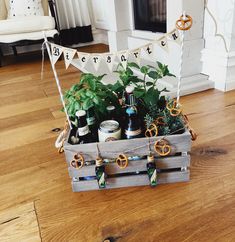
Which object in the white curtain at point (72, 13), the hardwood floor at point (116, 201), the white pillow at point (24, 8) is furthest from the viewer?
the white curtain at point (72, 13)

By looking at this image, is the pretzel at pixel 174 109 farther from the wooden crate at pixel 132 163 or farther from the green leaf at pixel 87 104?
the green leaf at pixel 87 104

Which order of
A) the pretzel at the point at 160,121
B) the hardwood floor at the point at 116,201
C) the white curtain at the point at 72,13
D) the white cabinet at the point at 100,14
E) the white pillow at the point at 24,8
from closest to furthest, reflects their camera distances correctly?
the hardwood floor at the point at 116,201 → the pretzel at the point at 160,121 → the white pillow at the point at 24,8 → the white cabinet at the point at 100,14 → the white curtain at the point at 72,13

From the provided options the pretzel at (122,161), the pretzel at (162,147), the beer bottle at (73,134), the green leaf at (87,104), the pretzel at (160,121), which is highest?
the green leaf at (87,104)

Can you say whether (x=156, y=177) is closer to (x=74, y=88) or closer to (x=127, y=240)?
(x=127, y=240)

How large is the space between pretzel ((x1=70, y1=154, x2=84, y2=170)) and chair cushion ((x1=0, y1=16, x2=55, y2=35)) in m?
2.21

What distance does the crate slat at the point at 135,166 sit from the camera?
748 millimetres

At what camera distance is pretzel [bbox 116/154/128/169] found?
0.73 meters

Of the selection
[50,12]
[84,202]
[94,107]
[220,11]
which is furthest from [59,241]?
[50,12]

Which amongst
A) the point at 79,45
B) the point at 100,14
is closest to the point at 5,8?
the point at 79,45

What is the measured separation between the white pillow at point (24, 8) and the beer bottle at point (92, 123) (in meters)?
2.53

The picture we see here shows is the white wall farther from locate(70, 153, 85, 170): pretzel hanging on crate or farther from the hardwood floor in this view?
locate(70, 153, 85, 170): pretzel hanging on crate

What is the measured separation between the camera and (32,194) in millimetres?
822

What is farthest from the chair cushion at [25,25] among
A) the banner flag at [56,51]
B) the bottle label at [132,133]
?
the bottle label at [132,133]

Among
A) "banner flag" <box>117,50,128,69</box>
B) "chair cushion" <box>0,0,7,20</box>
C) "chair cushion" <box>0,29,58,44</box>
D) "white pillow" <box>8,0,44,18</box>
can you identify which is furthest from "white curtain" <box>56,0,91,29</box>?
"banner flag" <box>117,50,128,69</box>
